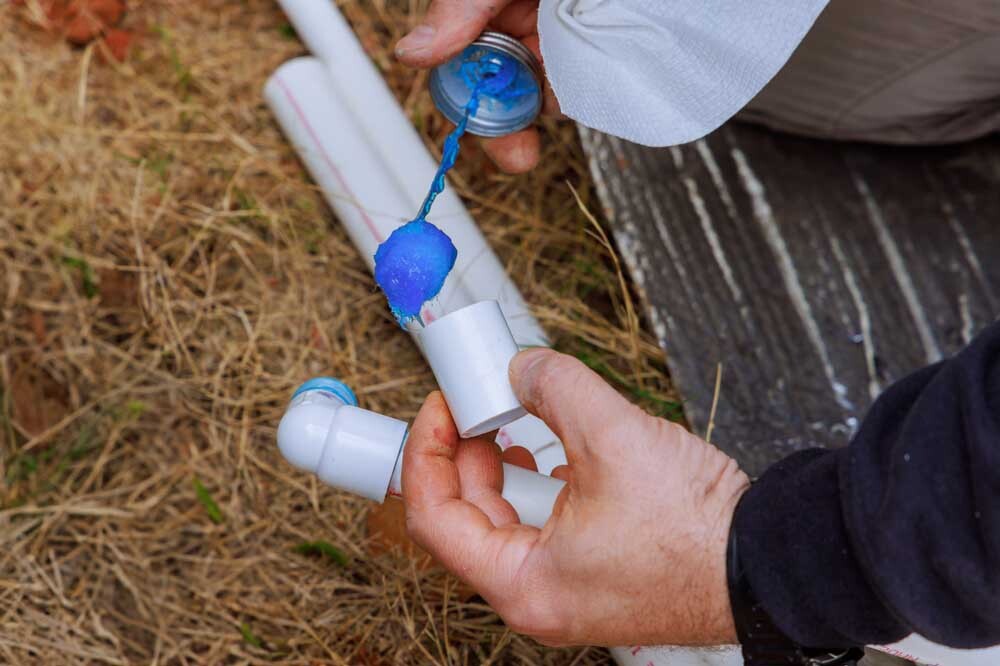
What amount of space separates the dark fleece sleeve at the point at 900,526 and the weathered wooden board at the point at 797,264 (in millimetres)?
524

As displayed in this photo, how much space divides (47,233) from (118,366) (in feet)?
0.91

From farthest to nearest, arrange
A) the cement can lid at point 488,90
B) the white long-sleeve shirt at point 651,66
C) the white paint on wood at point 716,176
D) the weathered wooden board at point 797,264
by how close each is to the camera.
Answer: the white paint on wood at point 716,176 → the weathered wooden board at point 797,264 → the cement can lid at point 488,90 → the white long-sleeve shirt at point 651,66

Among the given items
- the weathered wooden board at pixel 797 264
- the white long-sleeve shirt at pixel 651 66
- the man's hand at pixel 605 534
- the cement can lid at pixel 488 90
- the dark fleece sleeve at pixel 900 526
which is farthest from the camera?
the weathered wooden board at pixel 797 264

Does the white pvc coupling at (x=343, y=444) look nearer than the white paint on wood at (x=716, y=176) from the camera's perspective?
Yes

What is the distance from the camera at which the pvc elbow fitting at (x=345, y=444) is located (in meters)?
0.99

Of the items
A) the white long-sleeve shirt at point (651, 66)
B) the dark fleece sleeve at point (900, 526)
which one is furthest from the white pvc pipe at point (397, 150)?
the dark fleece sleeve at point (900, 526)

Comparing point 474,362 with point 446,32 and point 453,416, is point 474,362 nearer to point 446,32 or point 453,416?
point 453,416

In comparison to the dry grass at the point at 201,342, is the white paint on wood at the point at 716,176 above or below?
above

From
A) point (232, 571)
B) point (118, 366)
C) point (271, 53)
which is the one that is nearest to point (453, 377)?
point (232, 571)

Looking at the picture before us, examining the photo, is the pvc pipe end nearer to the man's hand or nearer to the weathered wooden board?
the man's hand

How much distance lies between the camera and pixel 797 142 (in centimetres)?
158

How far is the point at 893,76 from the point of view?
1339 millimetres

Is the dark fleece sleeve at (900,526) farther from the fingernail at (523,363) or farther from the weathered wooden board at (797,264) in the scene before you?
the weathered wooden board at (797,264)

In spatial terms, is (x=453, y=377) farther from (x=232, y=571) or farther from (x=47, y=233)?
(x=47, y=233)
